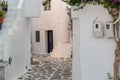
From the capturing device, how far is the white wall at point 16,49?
12297 millimetres

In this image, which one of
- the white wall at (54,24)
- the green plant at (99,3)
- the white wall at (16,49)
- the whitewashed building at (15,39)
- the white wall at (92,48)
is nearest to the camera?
the green plant at (99,3)

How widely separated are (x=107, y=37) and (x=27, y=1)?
382 inches

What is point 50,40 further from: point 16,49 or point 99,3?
point 99,3

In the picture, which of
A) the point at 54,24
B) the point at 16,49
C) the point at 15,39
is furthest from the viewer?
the point at 54,24

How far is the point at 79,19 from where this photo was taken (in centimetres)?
836

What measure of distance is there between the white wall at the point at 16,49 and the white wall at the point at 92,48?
4543mm

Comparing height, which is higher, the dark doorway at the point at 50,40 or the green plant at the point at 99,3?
the green plant at the point at 99,3

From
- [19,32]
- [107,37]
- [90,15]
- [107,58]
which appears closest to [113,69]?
[107,58]

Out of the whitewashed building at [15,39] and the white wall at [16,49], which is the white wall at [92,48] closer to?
the whitewashed building at [15,39]

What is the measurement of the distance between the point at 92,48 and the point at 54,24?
A: 23.2m

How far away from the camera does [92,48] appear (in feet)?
27.1

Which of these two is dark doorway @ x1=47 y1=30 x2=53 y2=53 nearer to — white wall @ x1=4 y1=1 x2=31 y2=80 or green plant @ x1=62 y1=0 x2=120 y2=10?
white wall @ x1=4 y1=1 x2=31 y2=80

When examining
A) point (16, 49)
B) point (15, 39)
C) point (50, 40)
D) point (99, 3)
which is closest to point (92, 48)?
point (99, 3)

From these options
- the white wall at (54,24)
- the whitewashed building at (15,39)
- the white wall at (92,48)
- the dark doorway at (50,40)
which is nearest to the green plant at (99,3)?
the white wall at (92,48)
